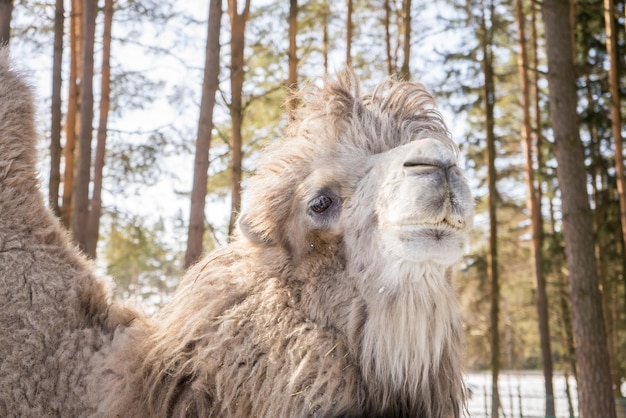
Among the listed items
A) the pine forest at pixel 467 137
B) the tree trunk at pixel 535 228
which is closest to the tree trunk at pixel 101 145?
the pine forest at pixel 467 137

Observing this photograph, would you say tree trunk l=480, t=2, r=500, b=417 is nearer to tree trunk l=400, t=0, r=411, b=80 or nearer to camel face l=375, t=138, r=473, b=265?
tree trunk l=400, t=0, r=411, b=80

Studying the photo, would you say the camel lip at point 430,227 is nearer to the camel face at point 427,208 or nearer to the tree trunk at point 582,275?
the camel face at point 427,208

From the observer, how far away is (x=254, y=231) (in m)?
3.69

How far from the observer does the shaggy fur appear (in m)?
3.02

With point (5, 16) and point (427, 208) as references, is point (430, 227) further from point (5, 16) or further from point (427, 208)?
point (5, 16)

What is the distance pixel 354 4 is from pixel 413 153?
18.4m

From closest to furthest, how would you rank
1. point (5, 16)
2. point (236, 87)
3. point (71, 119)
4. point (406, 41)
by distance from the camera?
point (5, 16) → point (71, 119) → point (236, 87) → point (406, 41)

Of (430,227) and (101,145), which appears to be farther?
(101,145)

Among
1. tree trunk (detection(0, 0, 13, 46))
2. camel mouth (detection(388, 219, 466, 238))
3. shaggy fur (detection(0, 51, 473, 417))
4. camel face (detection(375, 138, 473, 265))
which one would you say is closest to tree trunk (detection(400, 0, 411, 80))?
tree trunk (detection(0, 0, 13, 46))

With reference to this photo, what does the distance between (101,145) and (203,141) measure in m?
4.03

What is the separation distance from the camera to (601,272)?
2148cm

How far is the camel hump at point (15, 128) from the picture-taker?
11.7ft

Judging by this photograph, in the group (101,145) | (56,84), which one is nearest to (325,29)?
(101,145)

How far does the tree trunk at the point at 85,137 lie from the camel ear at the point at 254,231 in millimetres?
7402
